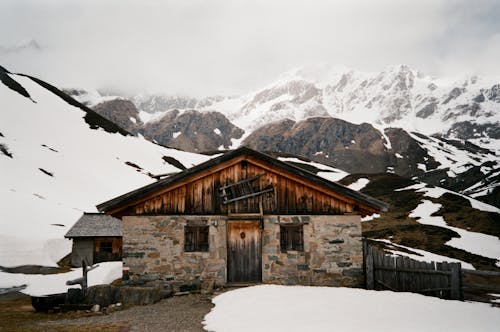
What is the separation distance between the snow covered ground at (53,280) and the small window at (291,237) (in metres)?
9.44

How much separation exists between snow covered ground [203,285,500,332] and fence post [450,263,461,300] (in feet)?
4.56

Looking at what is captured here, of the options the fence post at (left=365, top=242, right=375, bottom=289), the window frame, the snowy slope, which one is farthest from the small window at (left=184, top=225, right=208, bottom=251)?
the snowy slope

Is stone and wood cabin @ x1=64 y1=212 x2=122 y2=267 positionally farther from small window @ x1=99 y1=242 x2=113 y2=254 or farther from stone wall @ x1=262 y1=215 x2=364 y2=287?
stone wall @ x1=262 y1=215 x2=364 y2=287

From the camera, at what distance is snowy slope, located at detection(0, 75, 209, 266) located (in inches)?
1417

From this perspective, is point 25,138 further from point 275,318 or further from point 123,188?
point 275,318

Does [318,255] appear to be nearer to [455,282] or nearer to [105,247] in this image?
[455,282]

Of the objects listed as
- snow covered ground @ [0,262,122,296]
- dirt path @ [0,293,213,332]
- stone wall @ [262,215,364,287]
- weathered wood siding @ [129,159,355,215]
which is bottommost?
snow covered ground @ [0,262,122,296]

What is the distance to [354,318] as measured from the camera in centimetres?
884

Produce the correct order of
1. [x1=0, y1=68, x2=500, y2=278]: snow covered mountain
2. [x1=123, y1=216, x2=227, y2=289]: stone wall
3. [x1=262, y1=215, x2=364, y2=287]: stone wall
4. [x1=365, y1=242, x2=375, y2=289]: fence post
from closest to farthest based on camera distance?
[x1=365, y1=242, x2=375, y2=289]: fence post
[x1=123, y1=216, x2=227, y2=289]: stone wall
[x1=262, y1=215, x2=364, y2=287]: stone wall
[x1=0, y1=68, x2=500, y2=278]: snow covered mountain

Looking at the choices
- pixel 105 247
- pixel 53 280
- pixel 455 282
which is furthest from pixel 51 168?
pixel 455 282

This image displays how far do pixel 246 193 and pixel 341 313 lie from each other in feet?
22.2

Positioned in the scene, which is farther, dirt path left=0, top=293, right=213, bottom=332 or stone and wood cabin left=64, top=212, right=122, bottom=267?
stone and wood cabin left=64, top=212, right=122, bottom=267

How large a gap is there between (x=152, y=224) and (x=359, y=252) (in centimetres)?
783

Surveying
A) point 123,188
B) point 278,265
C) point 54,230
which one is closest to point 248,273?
point 278,265
